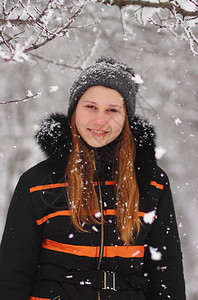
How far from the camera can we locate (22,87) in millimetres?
5059

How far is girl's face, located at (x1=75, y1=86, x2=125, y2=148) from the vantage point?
2.01m

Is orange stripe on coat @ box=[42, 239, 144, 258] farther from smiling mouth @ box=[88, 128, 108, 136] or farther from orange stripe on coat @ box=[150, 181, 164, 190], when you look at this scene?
smiling mouth @ box=[88, 128, 108, 136]

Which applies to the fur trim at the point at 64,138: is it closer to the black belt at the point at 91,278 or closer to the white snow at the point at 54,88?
the black belt at the point at 91,278

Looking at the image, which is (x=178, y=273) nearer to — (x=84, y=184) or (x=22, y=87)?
(x=84, y=184)

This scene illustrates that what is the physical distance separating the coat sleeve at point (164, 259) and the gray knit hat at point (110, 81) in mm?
777

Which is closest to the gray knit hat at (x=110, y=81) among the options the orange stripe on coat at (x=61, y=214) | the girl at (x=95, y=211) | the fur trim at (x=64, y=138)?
the girl at (x=95, y=211)

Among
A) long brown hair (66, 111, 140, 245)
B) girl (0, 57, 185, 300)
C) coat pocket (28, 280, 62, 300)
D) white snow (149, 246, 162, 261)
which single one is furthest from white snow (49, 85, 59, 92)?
coat pocket (28, 280, 62, 300)

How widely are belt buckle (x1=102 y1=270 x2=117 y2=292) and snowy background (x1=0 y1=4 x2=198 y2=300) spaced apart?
2946mm

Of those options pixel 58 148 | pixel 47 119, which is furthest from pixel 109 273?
pixel 47 119

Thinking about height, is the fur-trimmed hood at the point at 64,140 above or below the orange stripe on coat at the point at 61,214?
above

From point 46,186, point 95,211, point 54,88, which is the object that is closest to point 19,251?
point 46,186

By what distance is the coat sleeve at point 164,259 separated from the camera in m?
2.13

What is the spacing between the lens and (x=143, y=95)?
15.0ft

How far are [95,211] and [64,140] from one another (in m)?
0.54
